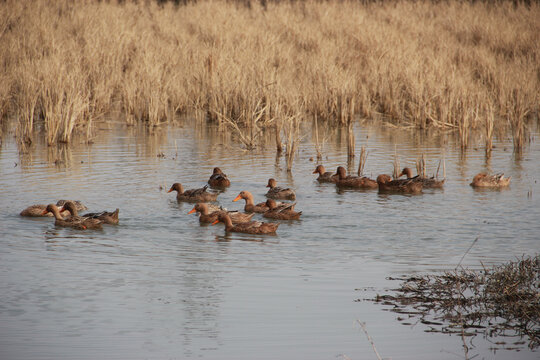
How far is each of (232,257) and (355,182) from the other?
527cm

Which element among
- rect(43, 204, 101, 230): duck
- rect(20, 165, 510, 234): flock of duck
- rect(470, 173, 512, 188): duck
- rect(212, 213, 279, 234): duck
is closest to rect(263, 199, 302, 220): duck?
rect(20, 165, 510, 234): flock of duck

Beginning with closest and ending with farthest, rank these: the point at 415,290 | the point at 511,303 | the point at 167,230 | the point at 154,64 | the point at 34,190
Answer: the point at 511,303
the point at 415,290
the point at 167,230
the point at 34,190
the point at 154,64

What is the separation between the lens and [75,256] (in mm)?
10023

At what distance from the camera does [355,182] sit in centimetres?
1483

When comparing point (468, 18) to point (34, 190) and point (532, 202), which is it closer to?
point (532, 202)

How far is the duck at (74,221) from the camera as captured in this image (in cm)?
1159

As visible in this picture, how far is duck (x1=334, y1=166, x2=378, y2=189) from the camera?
48.5 feet

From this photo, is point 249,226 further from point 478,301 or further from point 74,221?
point 478,301

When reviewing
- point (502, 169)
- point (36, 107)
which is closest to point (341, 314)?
point (502, 169)

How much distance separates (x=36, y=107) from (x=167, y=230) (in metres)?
11.1

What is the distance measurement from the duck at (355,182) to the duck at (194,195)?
7.90 ft

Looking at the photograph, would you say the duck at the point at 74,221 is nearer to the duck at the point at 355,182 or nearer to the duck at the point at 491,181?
the duck at the point at 355,182

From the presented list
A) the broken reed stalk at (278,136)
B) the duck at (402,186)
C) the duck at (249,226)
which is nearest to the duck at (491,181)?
the duck at (402,186)

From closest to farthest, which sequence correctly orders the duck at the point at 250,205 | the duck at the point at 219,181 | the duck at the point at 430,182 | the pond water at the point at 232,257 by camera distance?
the pond water at the point at 232,257
the duck at the point at 250,205
the duck at the point at 430,182
the duck at the point at 219,181
